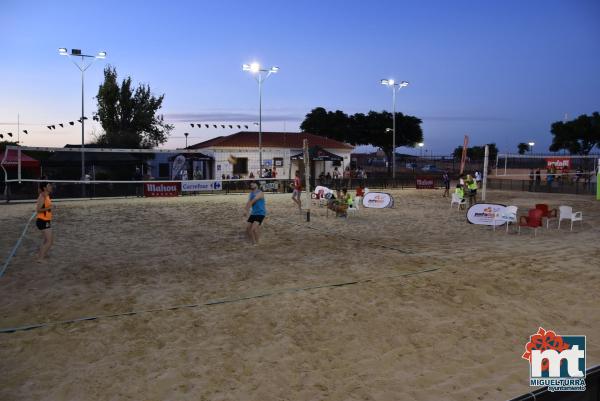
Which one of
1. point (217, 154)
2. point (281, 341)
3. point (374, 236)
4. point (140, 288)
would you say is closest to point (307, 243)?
point (374, 236)

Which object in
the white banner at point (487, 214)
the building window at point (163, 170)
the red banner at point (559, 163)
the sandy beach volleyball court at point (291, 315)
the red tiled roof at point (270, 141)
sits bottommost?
the sandy beach volleyball court at point (291, 315)

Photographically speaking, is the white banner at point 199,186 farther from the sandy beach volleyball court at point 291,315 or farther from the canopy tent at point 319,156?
the sandy beach volleyball court at point 291,315

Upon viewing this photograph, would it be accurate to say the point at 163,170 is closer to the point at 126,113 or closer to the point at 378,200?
the point at 126,113

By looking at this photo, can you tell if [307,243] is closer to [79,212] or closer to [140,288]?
[140,288]

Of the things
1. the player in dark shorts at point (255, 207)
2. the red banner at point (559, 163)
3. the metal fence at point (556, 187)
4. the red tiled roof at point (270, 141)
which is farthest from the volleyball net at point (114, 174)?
the red banner at point (559, 163)

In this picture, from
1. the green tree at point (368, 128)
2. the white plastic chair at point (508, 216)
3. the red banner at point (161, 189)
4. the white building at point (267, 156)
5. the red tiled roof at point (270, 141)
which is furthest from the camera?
the green tree at point (368, 128)

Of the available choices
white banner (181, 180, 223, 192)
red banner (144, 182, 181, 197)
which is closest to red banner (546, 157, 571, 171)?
white banner (181, 180, 223, 192)

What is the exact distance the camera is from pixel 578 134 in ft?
162

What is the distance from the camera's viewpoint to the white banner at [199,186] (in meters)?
24.4

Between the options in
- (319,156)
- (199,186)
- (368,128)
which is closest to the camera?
(199,186)

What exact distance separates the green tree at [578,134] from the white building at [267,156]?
28134 millimetres

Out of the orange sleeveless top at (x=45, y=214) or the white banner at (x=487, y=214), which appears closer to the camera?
the orange sleeveless top at (x=45, y=214)

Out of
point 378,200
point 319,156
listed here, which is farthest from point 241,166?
point 378,200

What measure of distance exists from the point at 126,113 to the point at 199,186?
21.2 m
